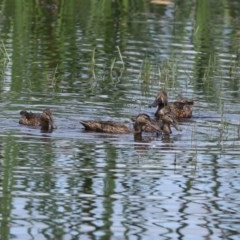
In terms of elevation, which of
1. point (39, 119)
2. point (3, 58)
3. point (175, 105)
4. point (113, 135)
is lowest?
point (113, 135)

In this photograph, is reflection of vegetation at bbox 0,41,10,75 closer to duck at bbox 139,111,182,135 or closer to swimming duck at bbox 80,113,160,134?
duck at bbox 139,111,182,135

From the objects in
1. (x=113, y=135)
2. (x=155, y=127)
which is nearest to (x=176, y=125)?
(x=155, y=127)

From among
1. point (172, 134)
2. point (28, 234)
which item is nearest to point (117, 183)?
point (28, 234)

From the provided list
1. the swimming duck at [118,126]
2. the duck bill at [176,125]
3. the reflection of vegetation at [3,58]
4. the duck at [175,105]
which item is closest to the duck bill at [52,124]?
the swimming duck at [118,126]

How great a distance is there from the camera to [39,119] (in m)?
12.8

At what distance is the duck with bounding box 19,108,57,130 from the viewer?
12.7 metres

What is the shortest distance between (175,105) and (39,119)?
211cm

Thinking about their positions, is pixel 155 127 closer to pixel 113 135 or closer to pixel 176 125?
pixel 176 125

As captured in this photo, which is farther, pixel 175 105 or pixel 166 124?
pixel 175 105

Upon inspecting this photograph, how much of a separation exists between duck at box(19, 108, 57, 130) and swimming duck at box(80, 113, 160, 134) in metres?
0.34

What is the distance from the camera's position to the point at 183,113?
1390 cm

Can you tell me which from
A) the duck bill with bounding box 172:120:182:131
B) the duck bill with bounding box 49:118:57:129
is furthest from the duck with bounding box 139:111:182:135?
the duck bill with bounding box 49:118:57:129

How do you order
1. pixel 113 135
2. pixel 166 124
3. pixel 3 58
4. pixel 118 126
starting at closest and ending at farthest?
pixel 113 135
pixel 118 126
pixel 166 124
pixel 3 58

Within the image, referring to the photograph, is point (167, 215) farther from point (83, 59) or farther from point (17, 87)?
Answer: point (83, 59)
